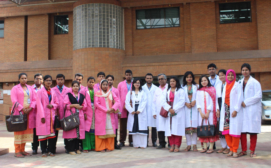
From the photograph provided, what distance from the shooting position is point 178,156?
6254mm

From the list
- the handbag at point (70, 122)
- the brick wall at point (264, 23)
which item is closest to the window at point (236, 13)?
the brick wall at point (264, 23)

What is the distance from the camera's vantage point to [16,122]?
650cm

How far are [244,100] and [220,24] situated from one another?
10923 millimetres

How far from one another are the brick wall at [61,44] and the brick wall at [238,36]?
918 centimetres

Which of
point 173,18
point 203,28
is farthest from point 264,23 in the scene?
point 173,18

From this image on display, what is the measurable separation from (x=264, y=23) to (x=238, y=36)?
1.55 meters

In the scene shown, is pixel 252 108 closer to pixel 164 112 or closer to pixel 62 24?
pixel 164 112

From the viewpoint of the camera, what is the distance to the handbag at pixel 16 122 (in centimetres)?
646

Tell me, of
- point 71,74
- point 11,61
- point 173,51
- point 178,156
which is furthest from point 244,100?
point 11,61

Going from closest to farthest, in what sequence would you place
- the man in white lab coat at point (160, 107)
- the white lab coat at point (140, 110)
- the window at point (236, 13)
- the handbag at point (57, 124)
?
the handbag at point (57, 124) < the man in white lab coat at point (160, 107) < the white lab coat at point (140, 110) < the window at point (236, 13)

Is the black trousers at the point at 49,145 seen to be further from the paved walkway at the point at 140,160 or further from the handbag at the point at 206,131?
the handbag at the point at 206,131

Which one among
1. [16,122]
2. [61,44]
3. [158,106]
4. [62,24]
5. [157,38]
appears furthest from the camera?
[62,24]

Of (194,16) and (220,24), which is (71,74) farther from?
(220,24)

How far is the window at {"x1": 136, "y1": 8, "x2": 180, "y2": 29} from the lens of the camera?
1645 cm
